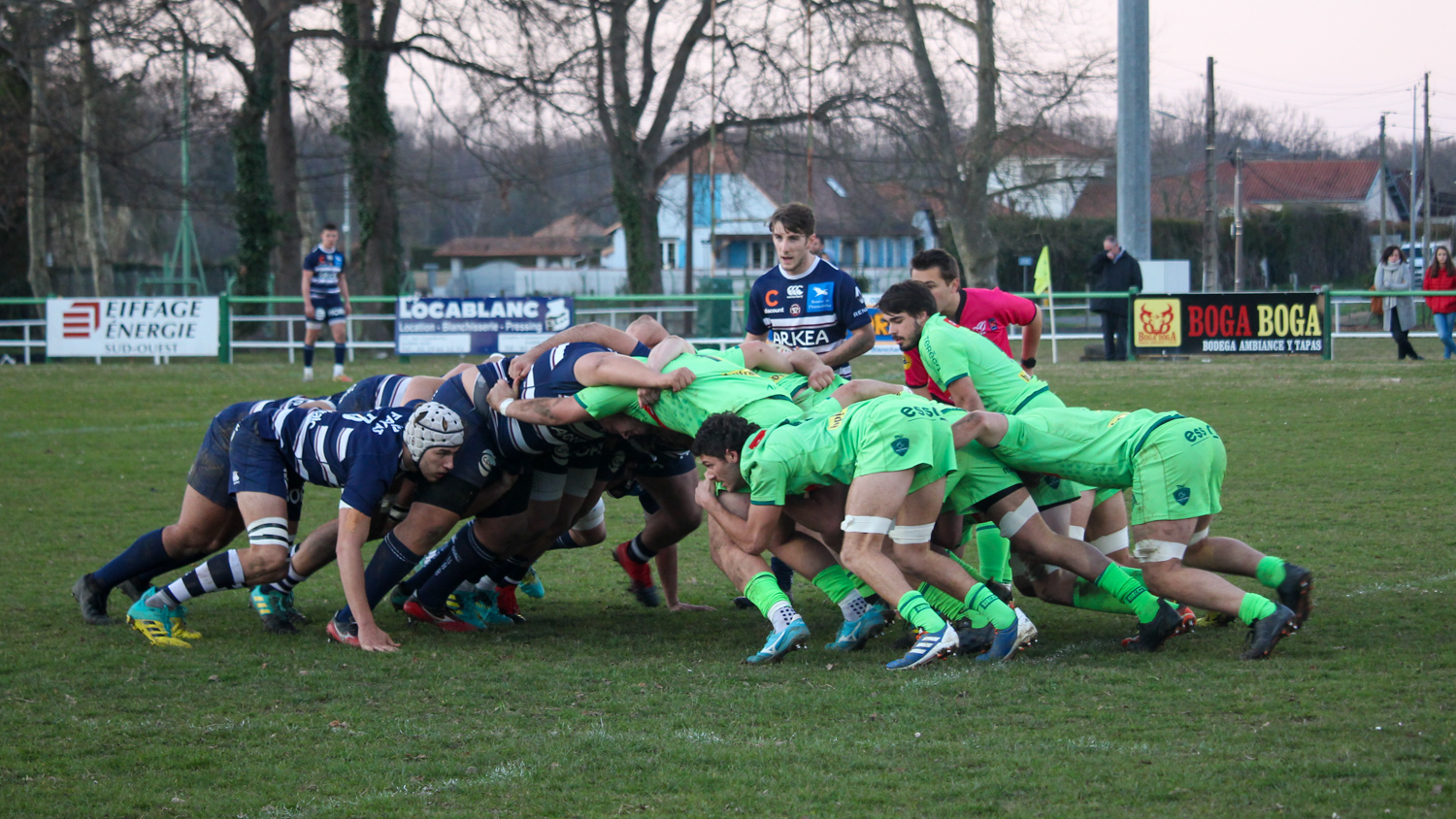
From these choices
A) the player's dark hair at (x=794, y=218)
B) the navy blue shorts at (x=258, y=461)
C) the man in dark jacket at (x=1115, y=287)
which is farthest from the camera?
the man in dark jacket at (x=1115, y=287)

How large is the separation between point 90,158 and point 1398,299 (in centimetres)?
2524

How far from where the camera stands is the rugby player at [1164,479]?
4.86 metres

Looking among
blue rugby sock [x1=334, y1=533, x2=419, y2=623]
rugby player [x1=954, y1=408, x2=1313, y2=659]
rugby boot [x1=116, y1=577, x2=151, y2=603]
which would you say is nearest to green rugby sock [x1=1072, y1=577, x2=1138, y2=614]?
rugby player [x1=954, y1=408, x2=1313, y2=659]

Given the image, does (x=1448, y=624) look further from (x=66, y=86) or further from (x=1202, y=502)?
(x=66, y=86)

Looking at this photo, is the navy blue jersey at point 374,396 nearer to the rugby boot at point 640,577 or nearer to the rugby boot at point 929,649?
the rugby boot at point 640,577

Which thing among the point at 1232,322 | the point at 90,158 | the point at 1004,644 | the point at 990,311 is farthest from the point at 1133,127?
the point at 90,158

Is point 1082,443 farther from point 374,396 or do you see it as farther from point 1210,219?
point 1210,219

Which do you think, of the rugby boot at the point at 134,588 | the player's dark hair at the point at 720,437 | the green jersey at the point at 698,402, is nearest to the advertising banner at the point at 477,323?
the rugby boot at the point at 134,588

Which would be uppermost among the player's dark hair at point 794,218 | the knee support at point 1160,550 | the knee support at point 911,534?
the player's dark hair at point 794,218

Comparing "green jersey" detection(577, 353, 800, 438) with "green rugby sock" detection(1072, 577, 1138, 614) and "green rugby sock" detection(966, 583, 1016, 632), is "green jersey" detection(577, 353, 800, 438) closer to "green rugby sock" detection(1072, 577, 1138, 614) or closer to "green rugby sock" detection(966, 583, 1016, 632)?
"green rugby sock" detection(966, 583, 1016, 632)

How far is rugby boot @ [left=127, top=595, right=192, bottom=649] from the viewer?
5656mm

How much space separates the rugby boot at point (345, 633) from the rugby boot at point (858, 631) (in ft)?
6.90

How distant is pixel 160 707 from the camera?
4562 mm

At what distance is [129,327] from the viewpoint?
65.7 ft
